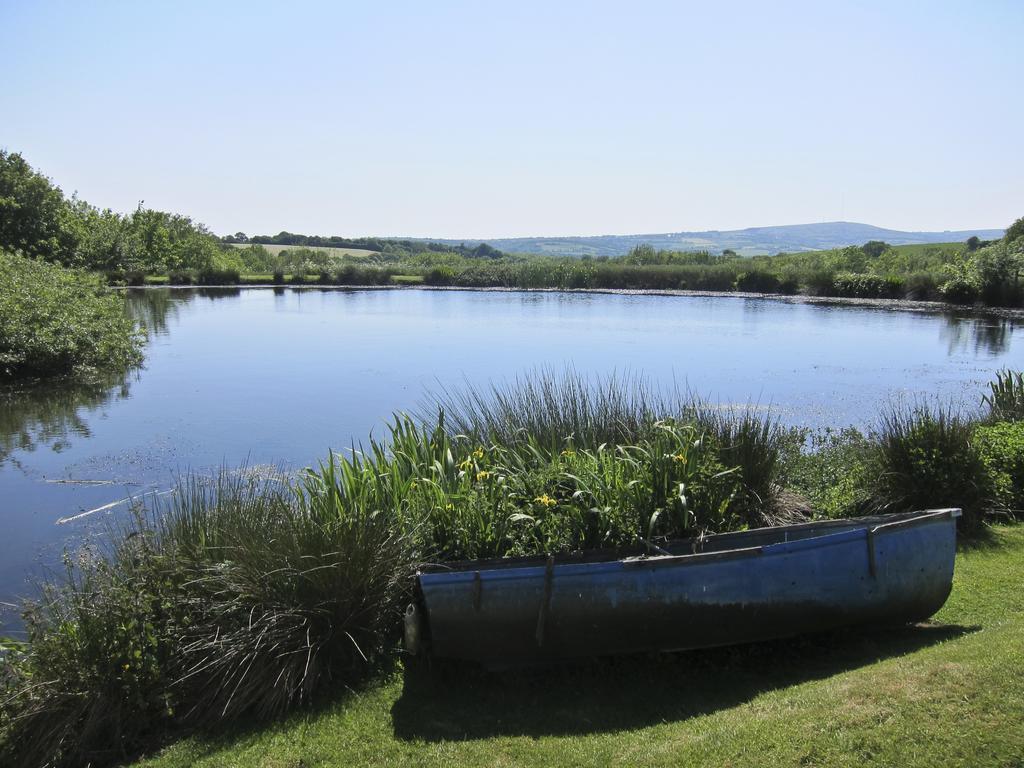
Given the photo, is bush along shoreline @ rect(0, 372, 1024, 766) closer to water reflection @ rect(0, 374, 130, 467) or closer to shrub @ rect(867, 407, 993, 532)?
shrub @ rect(867, 407, 993, 532)

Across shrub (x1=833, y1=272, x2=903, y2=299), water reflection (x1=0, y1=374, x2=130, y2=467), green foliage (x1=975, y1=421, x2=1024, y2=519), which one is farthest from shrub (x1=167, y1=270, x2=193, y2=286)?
green foliage (x1=975, y1=421, x2=1024, y2=519)

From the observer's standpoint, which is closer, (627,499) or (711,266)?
(627,499)

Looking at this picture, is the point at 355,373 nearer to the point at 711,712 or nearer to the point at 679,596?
the point at 679,596

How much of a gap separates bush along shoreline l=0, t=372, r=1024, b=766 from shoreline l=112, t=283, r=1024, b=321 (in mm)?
31849

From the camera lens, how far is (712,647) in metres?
5.01

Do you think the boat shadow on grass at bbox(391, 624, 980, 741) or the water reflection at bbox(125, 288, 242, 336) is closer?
the boat shadow on grass at bbox(391, 624, 980, 741)

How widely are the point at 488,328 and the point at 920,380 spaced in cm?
1659

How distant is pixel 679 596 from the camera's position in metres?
4.70

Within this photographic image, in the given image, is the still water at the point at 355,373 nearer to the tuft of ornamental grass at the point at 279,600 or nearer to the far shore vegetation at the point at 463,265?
the tuft of ornamental grass at the point at 279,600

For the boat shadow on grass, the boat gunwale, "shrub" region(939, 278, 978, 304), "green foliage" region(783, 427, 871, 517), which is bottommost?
the boat shadow on grass

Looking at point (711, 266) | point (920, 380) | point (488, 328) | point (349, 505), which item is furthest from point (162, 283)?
point (349, 505)

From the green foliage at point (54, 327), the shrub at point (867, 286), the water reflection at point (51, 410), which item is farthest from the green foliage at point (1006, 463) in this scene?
the shrub at point (867, 286)

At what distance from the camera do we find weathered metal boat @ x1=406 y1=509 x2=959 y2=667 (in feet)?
15.3

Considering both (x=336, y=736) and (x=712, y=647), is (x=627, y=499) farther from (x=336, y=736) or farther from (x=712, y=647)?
(x=336, y=736)
